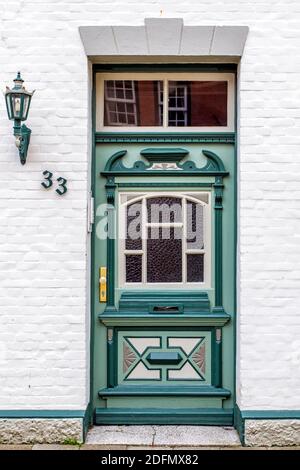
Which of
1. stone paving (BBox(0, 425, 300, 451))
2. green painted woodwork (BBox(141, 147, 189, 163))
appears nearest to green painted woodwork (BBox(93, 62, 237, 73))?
green painted woodwork (BBox(141, 147, 189, 163))

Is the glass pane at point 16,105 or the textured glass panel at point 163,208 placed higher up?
the glass pane at point 16,105

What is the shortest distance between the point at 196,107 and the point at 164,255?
4.80 feet

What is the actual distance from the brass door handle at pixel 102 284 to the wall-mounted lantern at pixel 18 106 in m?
1.33

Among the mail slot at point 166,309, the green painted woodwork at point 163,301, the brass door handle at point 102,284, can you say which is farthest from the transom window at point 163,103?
the mail slot at point 166,309

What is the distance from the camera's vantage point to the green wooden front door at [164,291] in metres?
5.36

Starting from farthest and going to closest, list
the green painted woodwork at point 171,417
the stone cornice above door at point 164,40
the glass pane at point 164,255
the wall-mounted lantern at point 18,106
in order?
the glass pane at point 164,255 → the green painted woodwork at point 171,417 → the stone cornice above door at point 164,40 → the wall-mounted lantern at point 18,106

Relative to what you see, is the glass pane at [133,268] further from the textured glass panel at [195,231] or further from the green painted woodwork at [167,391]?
the green painted woodwork at [167,391]

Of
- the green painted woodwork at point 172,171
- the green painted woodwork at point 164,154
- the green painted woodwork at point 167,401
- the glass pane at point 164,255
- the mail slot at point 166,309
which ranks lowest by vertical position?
the green painted woodwork at point 167,401

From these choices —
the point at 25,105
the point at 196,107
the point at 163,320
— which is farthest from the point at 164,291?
the point at 25,105

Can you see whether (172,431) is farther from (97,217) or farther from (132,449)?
(97,217)

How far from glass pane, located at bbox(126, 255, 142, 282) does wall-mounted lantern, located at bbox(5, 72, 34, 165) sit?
1.42 m

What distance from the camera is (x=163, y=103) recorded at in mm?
5473

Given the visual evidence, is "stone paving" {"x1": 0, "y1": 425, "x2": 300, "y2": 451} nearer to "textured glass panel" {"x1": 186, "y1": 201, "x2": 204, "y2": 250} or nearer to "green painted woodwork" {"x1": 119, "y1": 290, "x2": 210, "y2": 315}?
"green painted woodwork" {"x1": 119, "y1": 290, "x2": 210, "y2": 315}

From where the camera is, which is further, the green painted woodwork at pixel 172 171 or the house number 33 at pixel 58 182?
the green painted woodwork at pixel 172 171
